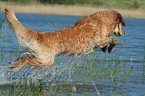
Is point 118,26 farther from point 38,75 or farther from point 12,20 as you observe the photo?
point 12,20

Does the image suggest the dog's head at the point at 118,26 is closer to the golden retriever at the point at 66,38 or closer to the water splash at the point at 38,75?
the golden retriever at the point at 66,38

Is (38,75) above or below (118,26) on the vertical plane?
below

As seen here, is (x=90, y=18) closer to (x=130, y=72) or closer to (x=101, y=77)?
(x=101, y=77)

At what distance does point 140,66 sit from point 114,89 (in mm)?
3335

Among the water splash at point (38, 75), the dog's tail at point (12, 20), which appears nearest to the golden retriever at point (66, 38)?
the dog's tail at point (12, 20)

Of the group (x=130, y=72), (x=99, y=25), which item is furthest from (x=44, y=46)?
(x=130, y=72)

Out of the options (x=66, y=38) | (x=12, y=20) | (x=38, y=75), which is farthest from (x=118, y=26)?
(x=12, y=20)

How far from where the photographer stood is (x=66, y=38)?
7086 millimetres

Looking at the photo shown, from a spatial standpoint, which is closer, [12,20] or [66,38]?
[12,20]

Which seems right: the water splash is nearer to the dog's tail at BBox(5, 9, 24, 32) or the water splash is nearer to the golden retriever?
the golden retriever

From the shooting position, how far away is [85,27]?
7.43 metres

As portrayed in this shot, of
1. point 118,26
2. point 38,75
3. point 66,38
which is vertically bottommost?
point 38,75

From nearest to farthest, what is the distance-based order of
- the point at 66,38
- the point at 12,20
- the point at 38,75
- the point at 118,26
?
1. the point at 12,20
2. the point at 66,38
3. the point at 38,75
4. the point at 118,26

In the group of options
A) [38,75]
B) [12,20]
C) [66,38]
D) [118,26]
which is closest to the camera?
[12,20]
